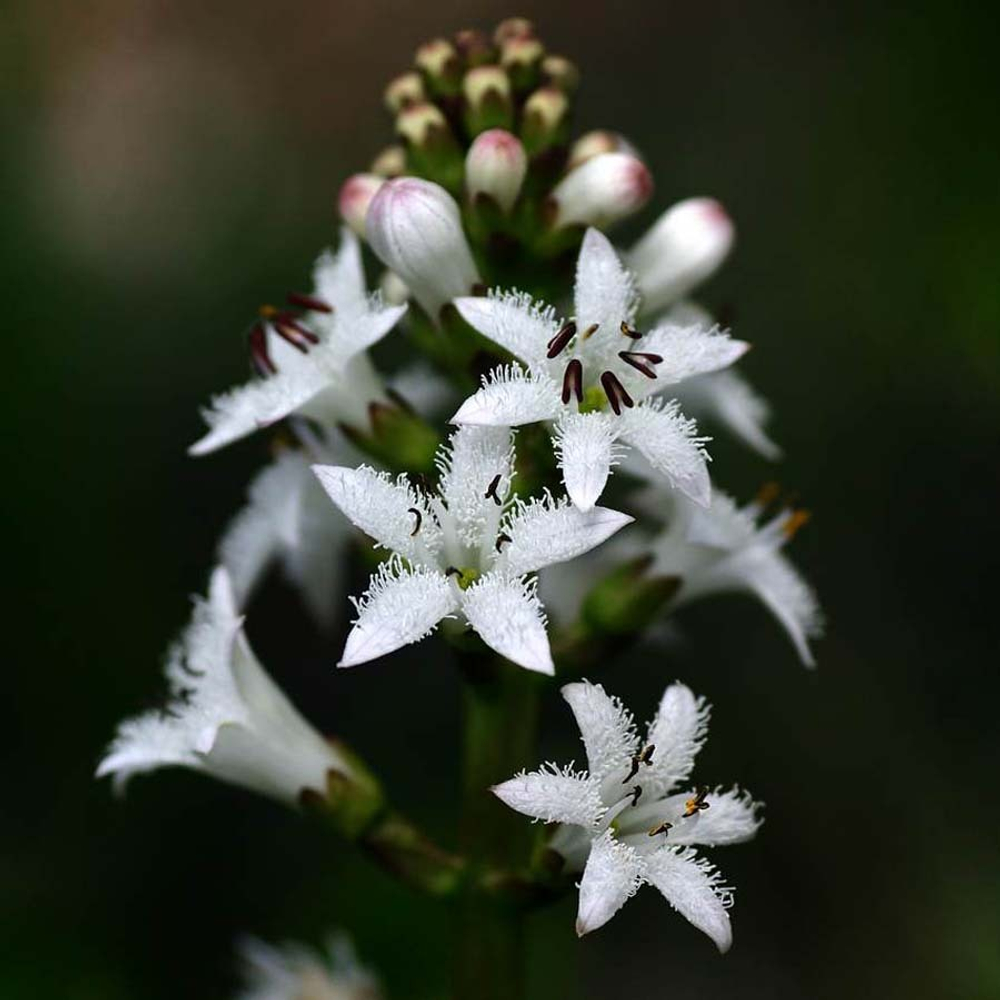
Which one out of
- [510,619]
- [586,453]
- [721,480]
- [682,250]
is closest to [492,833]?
[510,619]

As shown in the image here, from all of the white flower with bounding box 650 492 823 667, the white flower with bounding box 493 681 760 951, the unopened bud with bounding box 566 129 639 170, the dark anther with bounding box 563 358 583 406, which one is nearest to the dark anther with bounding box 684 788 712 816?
the white flower with bounding box 493 681 760 951

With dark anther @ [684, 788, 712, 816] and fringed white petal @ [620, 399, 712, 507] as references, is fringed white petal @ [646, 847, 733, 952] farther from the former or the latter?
fringed white petal @ [620, 399, 712, 507]

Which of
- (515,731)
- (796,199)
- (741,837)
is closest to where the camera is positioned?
(741,837)

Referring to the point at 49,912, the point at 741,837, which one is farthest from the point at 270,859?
the point at 741,837

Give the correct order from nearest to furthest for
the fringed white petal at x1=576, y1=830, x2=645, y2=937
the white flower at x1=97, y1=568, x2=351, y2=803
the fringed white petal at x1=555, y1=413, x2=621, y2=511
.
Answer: the fringed white petal at x1=576, y1=830, x2=645, y2=937, the fringed white petal at x1=555, y1=413, x2=621, y2=511, the white flower at x1=97, y1=568, x2=351, y2=803

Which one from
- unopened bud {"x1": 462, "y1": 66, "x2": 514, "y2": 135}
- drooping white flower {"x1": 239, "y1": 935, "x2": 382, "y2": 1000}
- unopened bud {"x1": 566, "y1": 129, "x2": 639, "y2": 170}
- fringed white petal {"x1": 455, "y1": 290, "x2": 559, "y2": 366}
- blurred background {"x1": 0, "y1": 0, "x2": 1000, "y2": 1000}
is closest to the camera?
fringed white petal {"x1": 455, "y1": 290, "x2": 559, "y2": 366}

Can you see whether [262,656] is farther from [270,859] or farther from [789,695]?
[789,695]

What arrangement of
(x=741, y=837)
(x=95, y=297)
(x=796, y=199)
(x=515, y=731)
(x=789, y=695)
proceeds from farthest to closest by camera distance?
(x=796, y=199)
(x=95, y=297)
(x=789, y=695)
(x=515, y=731)
(x=741, y=837)

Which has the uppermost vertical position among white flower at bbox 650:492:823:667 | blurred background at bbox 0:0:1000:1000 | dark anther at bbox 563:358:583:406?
dark anther at bbox 563:358:583:406
